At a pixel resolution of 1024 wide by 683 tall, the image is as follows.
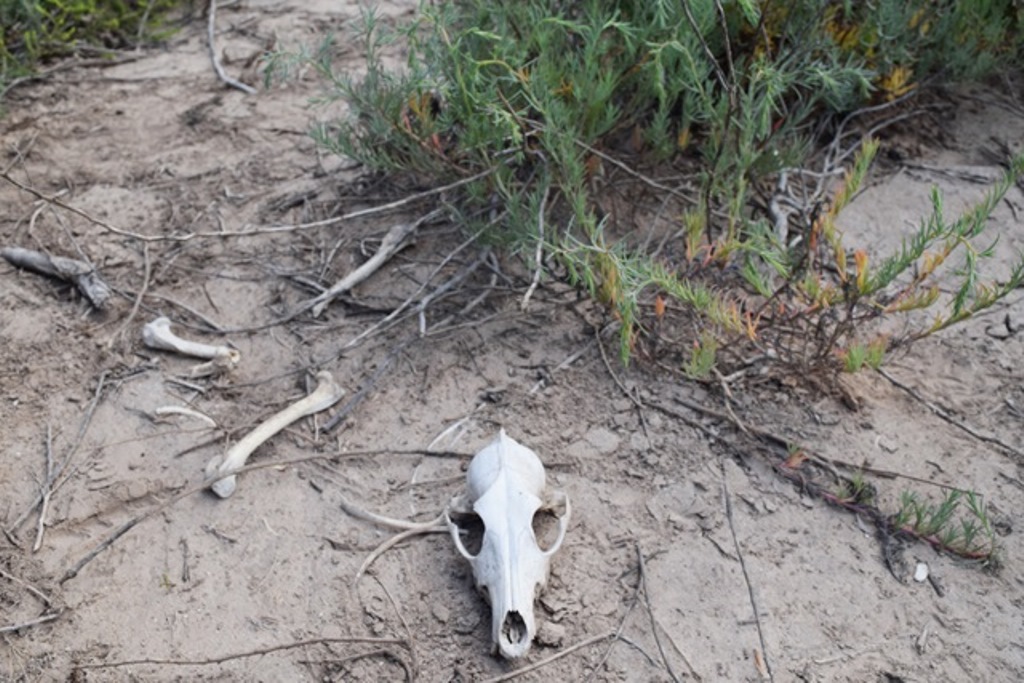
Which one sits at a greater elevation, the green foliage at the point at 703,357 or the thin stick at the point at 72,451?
the green foliage at the point at 703,357

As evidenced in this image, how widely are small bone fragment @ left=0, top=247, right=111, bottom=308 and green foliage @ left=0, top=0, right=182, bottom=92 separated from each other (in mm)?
1187

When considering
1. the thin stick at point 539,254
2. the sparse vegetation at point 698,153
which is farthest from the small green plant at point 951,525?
the thin stick at point 539,254

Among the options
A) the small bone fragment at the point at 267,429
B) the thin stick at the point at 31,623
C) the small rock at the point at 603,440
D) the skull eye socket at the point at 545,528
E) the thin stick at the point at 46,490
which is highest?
the small bone fragment at the point at 267,429

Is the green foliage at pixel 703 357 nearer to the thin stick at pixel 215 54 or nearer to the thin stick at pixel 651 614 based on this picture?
the thin stick at pixel 651 614

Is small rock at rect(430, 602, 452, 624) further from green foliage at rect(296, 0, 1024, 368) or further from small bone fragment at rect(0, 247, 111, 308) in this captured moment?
small bone fragment at rect(0, 247, 111, 308)

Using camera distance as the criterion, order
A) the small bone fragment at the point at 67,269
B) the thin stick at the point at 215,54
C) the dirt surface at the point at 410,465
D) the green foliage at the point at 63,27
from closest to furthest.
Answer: the dirt surface at the point at 410,465, the small bone fragment at the point at 67,269, the thin stick at the point at 215,54, the green foliage at the point at 63,27

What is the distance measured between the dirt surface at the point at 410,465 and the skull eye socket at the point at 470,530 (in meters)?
0.08

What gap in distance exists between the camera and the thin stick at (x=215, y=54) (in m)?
4.47

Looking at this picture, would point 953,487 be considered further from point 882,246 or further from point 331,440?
point 331,440

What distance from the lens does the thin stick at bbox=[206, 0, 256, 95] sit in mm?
4473

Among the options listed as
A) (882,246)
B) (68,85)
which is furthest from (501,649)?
(68,85)

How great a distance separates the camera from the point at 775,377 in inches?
122

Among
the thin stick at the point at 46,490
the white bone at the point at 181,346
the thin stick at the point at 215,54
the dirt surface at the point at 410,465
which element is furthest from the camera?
the thin stick at the point at 215,54

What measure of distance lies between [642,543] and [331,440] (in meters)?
0.95
